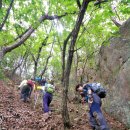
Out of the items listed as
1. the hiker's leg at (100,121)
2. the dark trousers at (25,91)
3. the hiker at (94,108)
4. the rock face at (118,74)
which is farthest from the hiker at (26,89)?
the hiker's leg at (100,121)

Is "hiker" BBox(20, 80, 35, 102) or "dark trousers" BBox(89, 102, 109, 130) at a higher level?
"hiker" BBox(20, 80, 35, 102)

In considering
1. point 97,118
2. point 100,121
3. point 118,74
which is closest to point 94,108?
point 97,118

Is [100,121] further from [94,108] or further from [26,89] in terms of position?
[26,89]

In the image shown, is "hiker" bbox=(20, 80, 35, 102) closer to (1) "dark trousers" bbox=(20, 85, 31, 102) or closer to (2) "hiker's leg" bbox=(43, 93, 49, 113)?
(1) "dark trousers" bbox=(20, 85, 31, 102)

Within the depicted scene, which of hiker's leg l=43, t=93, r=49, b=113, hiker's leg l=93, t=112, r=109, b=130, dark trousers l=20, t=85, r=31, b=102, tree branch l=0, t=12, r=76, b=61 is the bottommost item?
hiker's leg l=93, t=112, r=109, b=130

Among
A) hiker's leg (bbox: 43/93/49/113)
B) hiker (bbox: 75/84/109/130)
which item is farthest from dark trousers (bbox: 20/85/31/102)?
hiker (bbox: 75/84/109/130)

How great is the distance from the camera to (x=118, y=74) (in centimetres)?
1233

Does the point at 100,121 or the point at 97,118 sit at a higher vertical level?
the point at 97,118

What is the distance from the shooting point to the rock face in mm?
11430

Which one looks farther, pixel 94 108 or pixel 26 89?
pixel 26 89

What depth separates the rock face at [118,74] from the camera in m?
11.4

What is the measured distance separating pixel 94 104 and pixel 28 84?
720 centimetres

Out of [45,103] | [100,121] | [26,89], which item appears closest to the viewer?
[100,121]

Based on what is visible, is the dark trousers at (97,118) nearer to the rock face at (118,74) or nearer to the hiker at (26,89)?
the rock face at (118,74)
